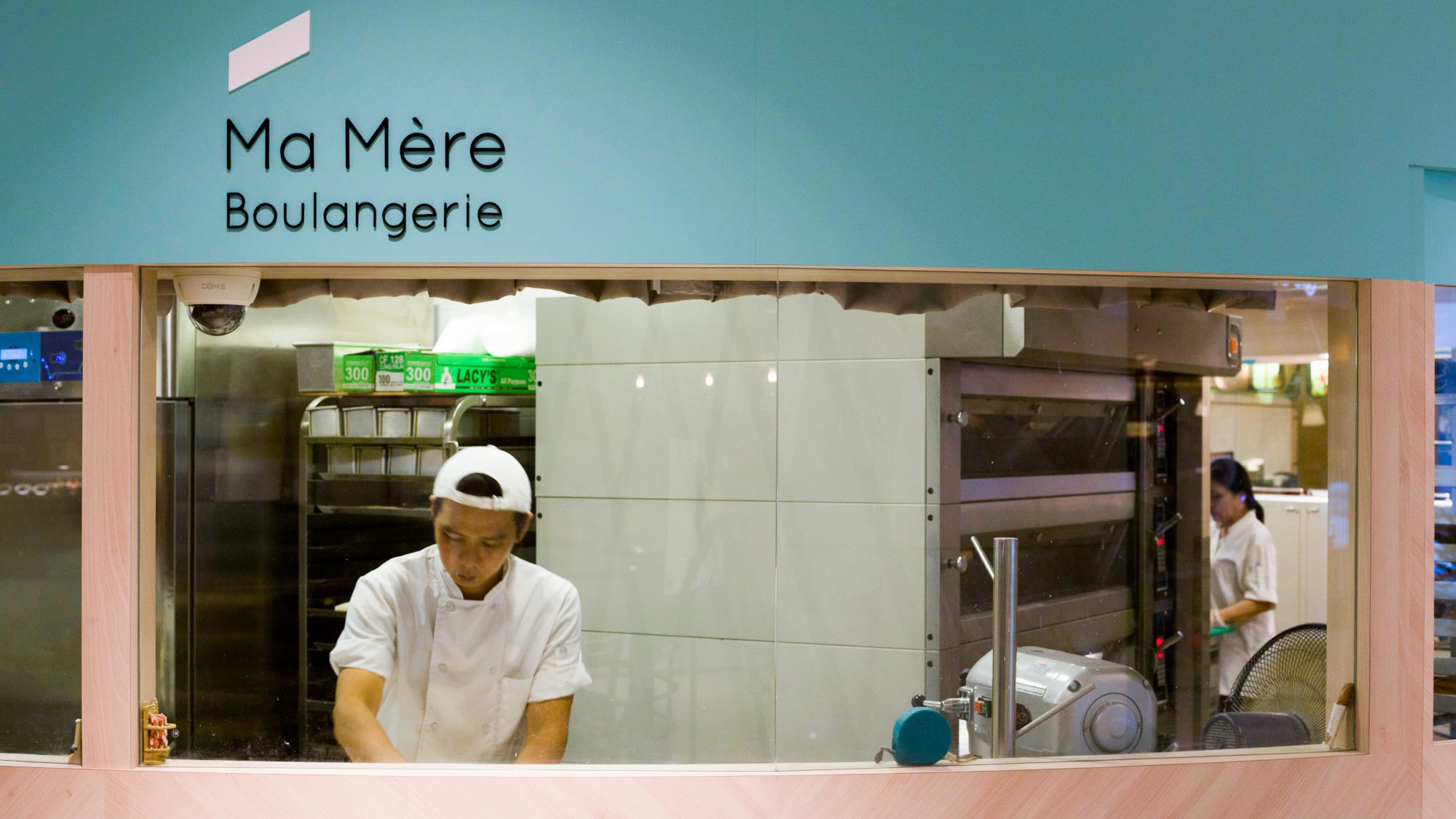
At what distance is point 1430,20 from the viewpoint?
2209 mm

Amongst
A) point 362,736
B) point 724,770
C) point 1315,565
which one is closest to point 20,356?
point 362,736

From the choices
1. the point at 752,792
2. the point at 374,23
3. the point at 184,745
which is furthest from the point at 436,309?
the point at 752,792

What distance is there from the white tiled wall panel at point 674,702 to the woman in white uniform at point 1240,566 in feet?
5.20

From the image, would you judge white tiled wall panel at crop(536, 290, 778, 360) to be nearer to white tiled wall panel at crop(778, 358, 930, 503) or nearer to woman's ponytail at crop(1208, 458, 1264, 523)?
white tiled wall panel at crop(778, 358, 930, 503)

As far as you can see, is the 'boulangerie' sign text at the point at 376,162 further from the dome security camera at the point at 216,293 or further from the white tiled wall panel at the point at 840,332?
the white tiled wall panel at the point at 840,332

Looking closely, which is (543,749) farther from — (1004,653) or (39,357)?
(39,357)

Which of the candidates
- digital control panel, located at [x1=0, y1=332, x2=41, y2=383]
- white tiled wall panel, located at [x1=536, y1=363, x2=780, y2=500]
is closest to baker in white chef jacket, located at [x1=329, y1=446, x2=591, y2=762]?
white tiled wall panel, located at [x1=536, y1=363, x2=780, y2=500]

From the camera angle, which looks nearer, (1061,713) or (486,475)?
(1061,713)

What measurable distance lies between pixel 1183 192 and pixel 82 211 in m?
2.16

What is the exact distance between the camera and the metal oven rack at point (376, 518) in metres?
2.37

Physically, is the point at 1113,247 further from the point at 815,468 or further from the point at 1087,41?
the point at 815,468

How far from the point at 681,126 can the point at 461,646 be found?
4.15 ft

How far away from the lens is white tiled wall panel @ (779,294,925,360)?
229 centimetres

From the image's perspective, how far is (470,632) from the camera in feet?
8.02
